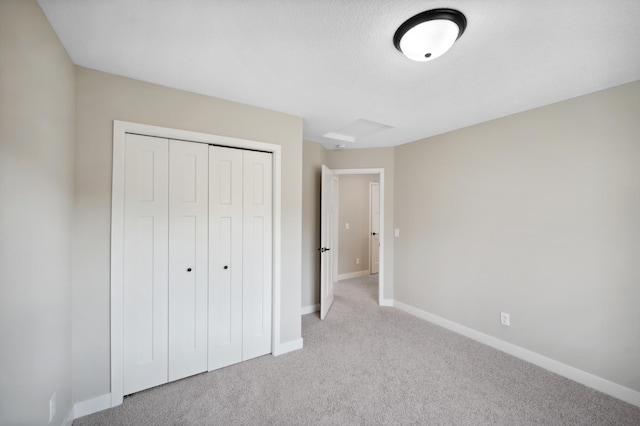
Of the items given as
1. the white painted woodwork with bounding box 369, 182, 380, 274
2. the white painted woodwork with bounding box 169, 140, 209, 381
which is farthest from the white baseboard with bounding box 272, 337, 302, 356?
the white painted woodwork with bounding box 369, 182, 380, 274

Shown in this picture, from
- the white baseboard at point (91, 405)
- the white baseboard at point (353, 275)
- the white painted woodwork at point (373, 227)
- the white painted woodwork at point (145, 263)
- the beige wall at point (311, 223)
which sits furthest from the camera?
the white painted woodwork at point (373, 227)

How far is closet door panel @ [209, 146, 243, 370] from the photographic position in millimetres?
2223

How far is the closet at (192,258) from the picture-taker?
1930mm

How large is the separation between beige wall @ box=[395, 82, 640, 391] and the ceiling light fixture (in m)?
1.70

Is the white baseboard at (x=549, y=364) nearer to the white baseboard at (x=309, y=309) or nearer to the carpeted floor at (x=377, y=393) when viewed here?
the carpeted floor at (x=377, y=393)

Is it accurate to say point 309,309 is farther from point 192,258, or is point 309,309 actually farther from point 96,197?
point 96,197

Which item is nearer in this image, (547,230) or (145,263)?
(145,263)

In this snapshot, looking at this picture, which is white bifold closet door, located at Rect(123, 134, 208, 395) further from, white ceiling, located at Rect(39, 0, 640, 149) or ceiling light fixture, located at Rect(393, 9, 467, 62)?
ceiling light fixture, located at Rect(393, 9, 467, 62)

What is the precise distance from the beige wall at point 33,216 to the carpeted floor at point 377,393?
0.72 metres

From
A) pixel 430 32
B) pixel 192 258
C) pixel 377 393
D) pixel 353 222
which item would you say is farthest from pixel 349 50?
pixel 353 222

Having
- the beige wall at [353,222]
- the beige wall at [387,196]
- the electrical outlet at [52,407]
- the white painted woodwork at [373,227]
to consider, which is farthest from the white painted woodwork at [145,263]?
the white painted woodwork at [373,227]

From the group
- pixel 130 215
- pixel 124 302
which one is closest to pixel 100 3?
pixel 130 215

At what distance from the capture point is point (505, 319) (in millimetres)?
2607

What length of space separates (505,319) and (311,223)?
8.04 feet
